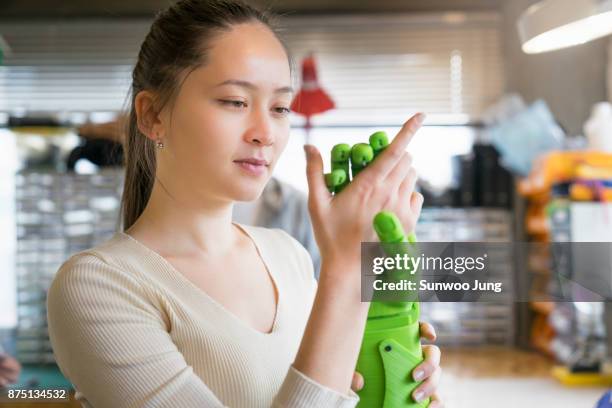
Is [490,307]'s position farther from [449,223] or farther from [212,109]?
[212,109]

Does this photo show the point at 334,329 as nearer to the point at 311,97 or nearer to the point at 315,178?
the point at 315,178

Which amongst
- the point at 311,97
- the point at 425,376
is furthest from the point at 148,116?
the point at 311,97

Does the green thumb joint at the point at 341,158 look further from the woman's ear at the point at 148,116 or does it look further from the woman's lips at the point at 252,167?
the woman's ear at the point at 148,116

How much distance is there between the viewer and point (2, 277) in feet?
11.6

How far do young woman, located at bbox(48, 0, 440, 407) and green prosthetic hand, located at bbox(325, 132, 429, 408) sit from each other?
0.01m

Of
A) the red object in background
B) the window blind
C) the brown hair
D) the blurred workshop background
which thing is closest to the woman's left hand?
the brown hair

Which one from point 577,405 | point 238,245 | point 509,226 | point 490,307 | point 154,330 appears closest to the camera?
point 154,330

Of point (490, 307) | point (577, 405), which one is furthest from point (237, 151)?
point (490, 307)

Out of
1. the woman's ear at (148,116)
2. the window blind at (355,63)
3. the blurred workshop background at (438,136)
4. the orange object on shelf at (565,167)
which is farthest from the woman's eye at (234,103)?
the window blind at (355,63)

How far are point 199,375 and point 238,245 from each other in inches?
8.3

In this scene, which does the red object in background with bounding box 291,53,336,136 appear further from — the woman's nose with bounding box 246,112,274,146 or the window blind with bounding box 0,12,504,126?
the woman's nose with bounding box 246,112,274,146

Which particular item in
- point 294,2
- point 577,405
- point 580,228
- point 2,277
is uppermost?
point 294,2

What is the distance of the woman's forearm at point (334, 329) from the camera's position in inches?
21.7

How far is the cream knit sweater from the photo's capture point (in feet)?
2.00
